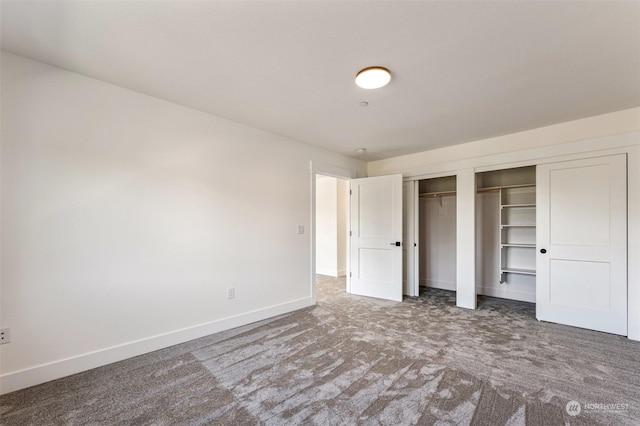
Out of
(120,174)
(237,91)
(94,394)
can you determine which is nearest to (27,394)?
(94,394)

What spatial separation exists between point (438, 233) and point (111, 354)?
5.15 metres

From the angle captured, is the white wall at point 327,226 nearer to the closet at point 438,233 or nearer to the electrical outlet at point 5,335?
the closet at point 438,233

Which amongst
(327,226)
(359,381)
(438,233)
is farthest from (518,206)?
(359,381)

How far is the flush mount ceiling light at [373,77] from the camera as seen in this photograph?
2.21 m

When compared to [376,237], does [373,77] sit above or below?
above

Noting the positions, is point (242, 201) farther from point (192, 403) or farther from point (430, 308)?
point (430, 308)

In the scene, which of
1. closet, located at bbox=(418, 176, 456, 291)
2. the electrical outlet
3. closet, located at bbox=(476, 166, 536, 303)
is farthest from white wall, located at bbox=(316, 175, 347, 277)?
the electrical outlet

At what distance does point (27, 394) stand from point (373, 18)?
11.4ft

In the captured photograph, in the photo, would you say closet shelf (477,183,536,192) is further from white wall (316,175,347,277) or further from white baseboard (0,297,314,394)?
white baseboard (0,297,314,394)

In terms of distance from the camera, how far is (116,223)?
2504 mm

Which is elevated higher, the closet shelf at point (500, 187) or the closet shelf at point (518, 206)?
the closet shelf at point (500, 187)

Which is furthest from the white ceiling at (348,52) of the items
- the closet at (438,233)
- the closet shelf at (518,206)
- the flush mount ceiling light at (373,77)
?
the closet at (438,233)

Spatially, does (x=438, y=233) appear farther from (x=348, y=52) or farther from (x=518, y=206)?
(x=348, y=52)

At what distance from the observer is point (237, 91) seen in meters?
2.62
